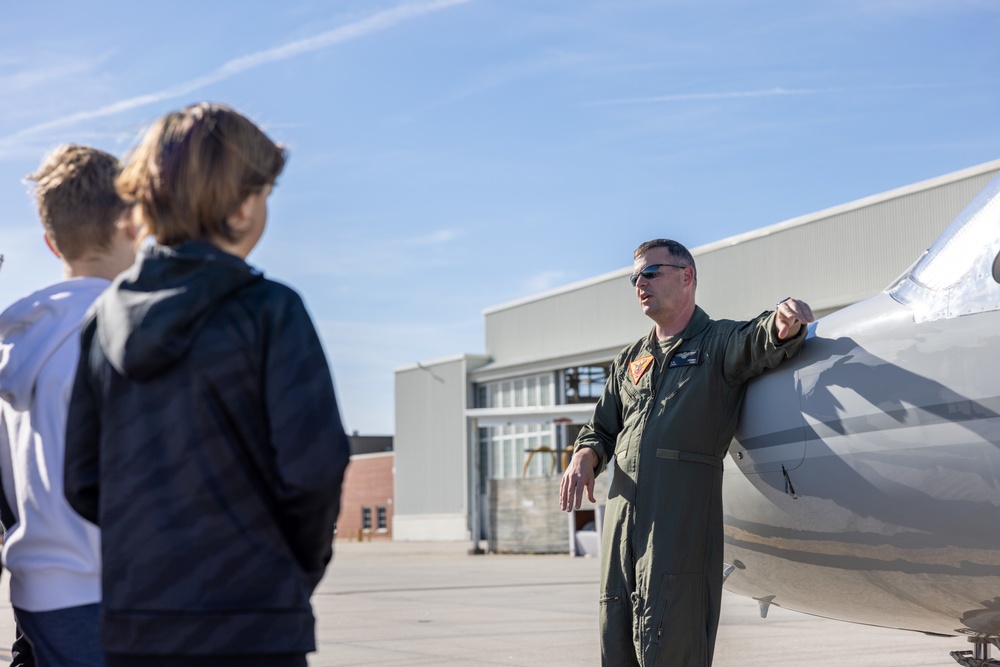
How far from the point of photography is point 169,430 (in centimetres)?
204

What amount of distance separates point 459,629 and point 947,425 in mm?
7125

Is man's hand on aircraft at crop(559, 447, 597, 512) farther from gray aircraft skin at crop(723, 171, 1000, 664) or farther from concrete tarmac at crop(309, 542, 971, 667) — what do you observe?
concrete tarmac at crop(309, 542, 971, 667)

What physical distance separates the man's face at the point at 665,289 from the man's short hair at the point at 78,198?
228 cm

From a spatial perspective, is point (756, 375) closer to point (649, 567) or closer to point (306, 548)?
point (649, 567)

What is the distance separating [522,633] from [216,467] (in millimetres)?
8077

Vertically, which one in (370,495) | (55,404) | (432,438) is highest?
(432,438)

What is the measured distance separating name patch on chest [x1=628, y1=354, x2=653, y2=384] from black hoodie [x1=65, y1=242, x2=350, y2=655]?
2.62 m

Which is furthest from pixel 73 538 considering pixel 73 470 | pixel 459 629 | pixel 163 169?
pixel 459 629

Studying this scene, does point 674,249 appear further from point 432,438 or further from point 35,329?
point 432,438

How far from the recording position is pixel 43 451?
2725 millimetres

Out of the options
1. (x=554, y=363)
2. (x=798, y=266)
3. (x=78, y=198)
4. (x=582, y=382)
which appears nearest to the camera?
(x=78, y=198)

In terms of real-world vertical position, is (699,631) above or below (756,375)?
below

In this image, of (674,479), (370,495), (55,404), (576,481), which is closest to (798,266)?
(576,481)

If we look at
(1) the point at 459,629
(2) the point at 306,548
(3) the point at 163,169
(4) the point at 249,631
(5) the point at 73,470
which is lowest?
(1) the point at 459,629
